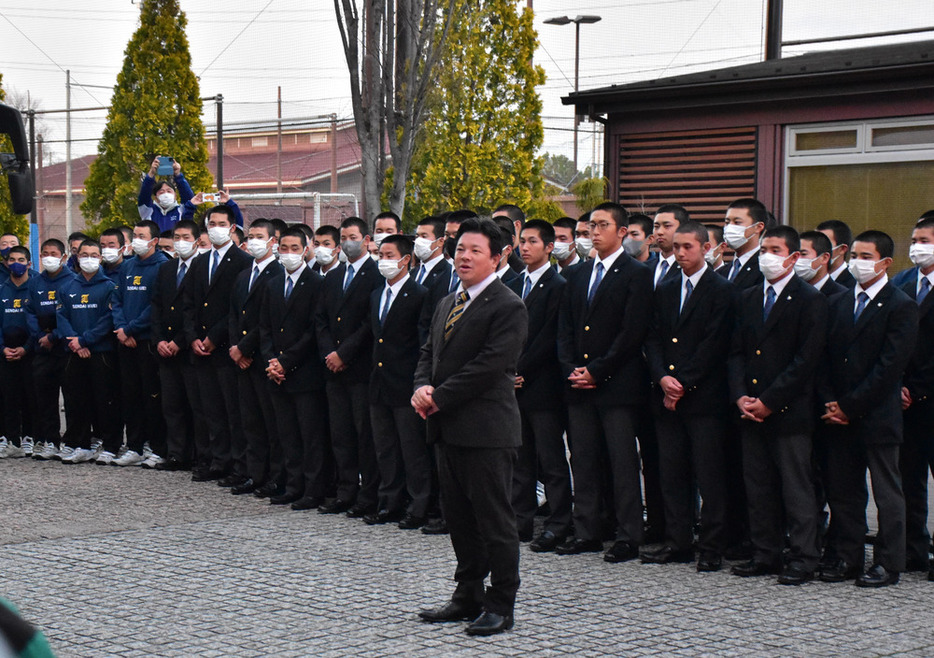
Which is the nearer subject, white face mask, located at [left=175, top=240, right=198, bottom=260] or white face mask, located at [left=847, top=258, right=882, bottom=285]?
white face mask, located at [left=847, top=258, right=882, bottom=285]

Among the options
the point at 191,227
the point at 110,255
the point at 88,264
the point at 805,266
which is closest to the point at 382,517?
the point at 805,266

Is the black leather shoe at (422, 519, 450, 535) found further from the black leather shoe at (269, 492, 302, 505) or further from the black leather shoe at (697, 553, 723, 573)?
the black leather shoe at (697, 553, 723, 573)

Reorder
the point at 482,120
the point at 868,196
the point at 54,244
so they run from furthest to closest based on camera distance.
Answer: the point at 482,120, the point at 868,196, the point at 54,244

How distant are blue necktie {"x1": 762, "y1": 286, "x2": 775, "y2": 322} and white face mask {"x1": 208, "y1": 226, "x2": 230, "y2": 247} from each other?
5.44m

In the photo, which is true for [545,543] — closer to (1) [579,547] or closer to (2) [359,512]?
(1) [579,547]

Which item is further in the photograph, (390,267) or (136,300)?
(136,300)

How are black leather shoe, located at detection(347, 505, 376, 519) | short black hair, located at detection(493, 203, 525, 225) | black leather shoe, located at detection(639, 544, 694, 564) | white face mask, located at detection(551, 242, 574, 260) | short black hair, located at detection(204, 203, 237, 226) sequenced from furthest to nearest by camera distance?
1. short black hair, located at detection(204, 203, 237, 226)
2. short black hair, located at detection(493, 203, 525, 225)
3. white face mask, located at detection(551, 242, 574, 260)
4. black leather shoe, located at detection(347, 505, 376, 519)
5. black leather shoe, located at detection(639, 544, 694, 564)

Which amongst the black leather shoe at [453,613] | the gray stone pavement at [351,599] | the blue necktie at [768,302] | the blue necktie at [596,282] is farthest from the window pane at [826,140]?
the black leather shoe at [453,613]

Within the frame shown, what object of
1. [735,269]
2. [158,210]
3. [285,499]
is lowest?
[285,499]

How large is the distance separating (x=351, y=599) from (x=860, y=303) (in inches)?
142

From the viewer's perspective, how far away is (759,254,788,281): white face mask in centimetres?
766

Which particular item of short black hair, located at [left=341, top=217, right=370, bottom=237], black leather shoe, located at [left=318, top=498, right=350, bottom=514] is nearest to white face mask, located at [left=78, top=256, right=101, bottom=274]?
short black hair, located at [left=341, top=217, right=370, bottom=237]

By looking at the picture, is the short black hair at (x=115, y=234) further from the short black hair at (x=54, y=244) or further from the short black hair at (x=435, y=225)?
the short black hair at (x=435, y=225)

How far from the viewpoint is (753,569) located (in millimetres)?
7598
